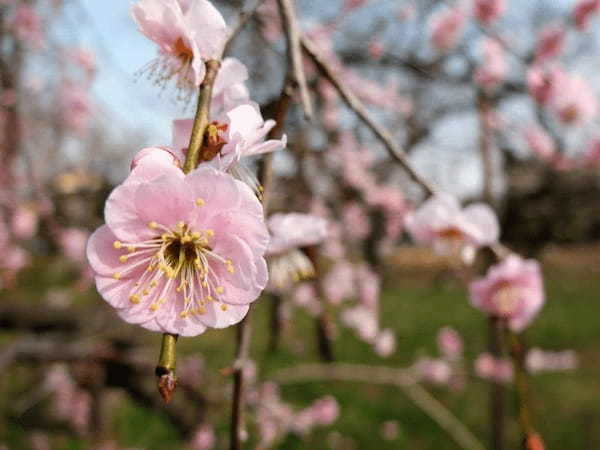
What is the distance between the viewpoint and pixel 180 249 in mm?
444

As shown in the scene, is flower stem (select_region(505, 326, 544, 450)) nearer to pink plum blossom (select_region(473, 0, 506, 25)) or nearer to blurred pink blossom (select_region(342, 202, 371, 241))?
pink plum blossom (select_region(473, 0, 506, 25))

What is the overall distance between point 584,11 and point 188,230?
274 centimetres

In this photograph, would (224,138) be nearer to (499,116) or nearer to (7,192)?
(7,192)

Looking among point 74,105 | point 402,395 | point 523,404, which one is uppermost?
point 74,105

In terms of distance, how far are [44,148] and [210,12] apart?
19.7 feet

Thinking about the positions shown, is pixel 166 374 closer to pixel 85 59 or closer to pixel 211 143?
pixel 211 143

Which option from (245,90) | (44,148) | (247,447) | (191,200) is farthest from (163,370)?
(44,148)

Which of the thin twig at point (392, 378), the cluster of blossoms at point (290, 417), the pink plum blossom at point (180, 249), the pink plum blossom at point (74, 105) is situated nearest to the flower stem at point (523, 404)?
the pink plum blossom at point (180, 249)

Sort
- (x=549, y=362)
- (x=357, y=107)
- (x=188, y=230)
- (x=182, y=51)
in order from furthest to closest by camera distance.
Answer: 1. (x=549, y=362)
2. (x=357, y=107)
3. (x=182, y=51)
4. (x=188, y=230)

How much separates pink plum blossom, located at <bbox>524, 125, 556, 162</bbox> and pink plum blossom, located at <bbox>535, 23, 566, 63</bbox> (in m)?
1.17

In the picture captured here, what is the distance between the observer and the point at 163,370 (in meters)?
0.32

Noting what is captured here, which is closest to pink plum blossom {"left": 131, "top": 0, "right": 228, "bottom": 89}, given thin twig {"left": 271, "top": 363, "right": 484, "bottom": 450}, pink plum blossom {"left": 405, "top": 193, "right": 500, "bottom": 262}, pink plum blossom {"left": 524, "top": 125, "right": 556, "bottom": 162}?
pink plum blossom {"left": 405, "top": 193, "right": 500, "bottom": 262}

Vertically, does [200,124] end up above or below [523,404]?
above

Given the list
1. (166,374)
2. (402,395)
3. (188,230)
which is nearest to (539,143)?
(402,395)
